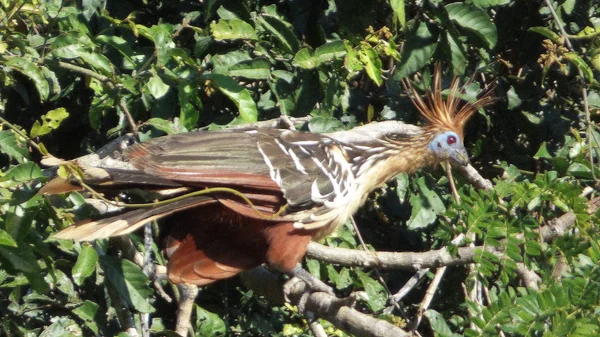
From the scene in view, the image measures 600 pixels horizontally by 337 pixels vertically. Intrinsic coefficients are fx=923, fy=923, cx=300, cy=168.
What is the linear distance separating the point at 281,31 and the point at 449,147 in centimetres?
90

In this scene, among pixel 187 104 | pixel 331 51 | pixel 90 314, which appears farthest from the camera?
pixel 331 51

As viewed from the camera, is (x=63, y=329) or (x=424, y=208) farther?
(x=424, y=208)

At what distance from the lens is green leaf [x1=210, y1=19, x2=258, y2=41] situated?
3.50 metres

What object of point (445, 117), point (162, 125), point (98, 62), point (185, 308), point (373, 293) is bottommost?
point (373, 293)

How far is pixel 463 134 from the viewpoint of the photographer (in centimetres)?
421

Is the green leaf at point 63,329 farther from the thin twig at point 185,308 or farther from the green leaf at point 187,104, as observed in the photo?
the green leaf at point 187,104

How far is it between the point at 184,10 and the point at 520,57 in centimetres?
156

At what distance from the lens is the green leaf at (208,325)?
11.2 ft

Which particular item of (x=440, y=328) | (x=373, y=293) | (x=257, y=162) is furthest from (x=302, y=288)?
(x=440, y=328)

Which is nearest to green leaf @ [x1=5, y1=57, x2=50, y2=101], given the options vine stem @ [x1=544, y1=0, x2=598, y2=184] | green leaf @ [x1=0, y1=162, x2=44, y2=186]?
green leaf @ [x1=0, y1=162, x2=44, y2=186]

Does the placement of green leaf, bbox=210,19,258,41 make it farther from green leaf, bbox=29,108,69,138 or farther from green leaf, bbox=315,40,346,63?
green leaf, bbox=29,108,69,138

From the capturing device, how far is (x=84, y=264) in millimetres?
2979

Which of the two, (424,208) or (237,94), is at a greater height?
(237,94)

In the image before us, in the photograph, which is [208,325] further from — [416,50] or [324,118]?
[416,50]
